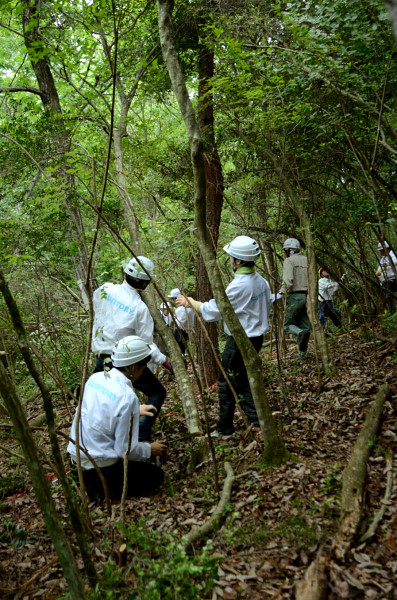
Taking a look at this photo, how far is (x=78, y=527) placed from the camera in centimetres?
240

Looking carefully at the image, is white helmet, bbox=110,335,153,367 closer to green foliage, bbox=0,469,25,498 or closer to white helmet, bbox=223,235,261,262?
white helmet, bbox=223,235,261,262

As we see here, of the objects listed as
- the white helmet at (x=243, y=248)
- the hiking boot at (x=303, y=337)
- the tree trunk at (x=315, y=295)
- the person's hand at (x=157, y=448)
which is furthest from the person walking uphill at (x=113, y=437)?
the hiking boot at (x=303, y=337)

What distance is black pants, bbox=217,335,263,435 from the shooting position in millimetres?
4766

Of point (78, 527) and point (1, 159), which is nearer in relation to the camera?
point (78, 527)

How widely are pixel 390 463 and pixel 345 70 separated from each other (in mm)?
4100

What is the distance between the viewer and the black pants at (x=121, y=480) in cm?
398

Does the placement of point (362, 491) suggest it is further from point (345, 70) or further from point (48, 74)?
point (48, 74)

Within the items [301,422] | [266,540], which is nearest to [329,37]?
[301,422]

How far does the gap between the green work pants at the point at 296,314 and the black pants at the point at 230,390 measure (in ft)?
9.25

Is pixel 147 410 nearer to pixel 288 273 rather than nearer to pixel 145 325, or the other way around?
pixel 145 325

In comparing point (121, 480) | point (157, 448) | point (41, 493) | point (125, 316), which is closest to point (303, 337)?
point (125, 316)

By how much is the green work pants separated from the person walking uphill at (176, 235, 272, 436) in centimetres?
278

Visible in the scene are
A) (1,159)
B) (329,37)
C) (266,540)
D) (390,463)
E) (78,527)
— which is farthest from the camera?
(1,159)

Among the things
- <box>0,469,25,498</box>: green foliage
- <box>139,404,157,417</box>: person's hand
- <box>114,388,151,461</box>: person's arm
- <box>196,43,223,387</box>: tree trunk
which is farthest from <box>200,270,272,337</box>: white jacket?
<box>0,469,25,498</box>: green foliage
